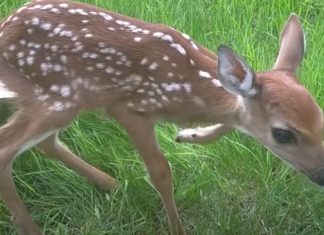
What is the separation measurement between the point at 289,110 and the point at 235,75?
0.25 m

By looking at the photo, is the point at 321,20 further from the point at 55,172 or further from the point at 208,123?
the point at 55,172

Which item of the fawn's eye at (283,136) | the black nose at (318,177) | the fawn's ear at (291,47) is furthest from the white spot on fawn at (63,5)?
the black nose at (318,177)

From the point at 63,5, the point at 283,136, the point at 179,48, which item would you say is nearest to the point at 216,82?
the point at 179,48

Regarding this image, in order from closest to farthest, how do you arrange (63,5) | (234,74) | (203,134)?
(234,74)
(63,5)
(203,134)

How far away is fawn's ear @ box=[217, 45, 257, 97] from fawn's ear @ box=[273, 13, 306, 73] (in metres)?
0.26

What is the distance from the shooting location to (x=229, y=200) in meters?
4.80

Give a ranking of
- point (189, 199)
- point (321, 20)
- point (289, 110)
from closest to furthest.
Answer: point (289, 110), point (189, 199), point (321, 20)

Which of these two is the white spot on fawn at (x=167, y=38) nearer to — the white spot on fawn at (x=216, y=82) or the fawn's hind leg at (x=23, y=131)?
the white spot on fawn at (x=216, y=82)

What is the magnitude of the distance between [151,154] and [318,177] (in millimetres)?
737

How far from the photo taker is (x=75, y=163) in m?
4.90

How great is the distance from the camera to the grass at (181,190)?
4.73 m

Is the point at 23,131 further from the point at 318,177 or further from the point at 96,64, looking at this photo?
the point at 318,177

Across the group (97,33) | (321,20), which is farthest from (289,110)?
(321,20)

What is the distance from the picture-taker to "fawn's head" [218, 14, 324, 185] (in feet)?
13.8
